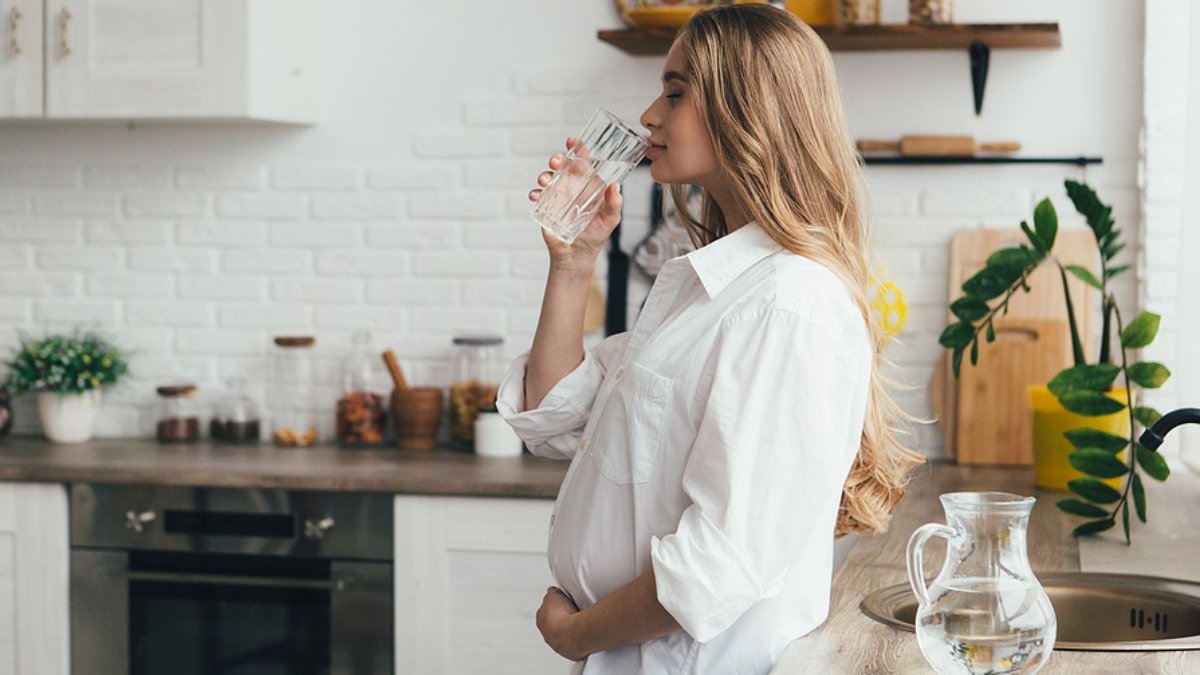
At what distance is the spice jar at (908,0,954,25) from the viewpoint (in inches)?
129

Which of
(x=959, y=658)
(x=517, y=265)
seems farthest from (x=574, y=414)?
(x=517, y=265)

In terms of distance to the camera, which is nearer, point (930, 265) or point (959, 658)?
point (959, 658)

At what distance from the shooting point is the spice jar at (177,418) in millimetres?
3826

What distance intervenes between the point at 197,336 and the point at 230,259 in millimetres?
227

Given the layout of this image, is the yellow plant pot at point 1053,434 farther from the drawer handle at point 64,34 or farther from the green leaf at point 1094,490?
the drawer handle at point 64,34

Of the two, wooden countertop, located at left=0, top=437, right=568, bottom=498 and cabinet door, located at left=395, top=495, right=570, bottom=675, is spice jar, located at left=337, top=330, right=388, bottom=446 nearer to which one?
wooden countertop, located at left=0, top=437, right=568, bottom=498

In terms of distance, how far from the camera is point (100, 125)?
3.94 m

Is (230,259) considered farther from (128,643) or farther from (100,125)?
(128,643)

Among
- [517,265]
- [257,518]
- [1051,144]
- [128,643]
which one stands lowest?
[128,643]

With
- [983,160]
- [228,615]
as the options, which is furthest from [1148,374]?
[228,615]

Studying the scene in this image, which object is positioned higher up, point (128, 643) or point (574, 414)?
point (574, 414)

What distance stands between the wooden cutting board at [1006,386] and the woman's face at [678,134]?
1.82 metres

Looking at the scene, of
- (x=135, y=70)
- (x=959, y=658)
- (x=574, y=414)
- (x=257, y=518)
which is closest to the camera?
(x=959, y=658)

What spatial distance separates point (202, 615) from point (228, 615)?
6 cm
